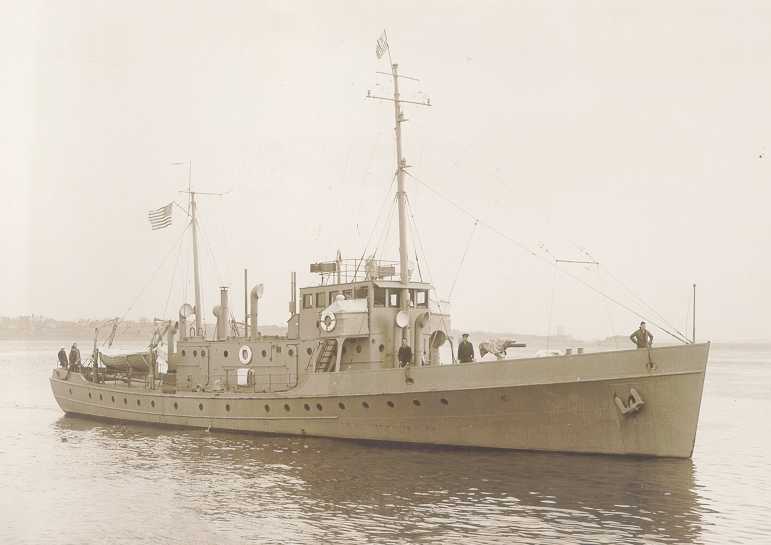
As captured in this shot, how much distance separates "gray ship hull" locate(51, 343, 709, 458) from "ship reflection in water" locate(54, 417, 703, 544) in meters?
0.41

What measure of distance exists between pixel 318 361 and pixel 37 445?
368 inches

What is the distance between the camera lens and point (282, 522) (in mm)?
14188

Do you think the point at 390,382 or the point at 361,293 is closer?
the point at 390,382

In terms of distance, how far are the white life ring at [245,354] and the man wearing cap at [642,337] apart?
464 inches

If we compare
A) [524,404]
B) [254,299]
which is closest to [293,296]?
[254,299]

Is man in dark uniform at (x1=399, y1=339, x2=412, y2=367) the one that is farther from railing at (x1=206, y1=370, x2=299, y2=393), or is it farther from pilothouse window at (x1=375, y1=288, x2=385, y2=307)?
railing at (x1=206, y1=370, x2=299, y2=393)

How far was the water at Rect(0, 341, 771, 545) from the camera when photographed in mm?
13578

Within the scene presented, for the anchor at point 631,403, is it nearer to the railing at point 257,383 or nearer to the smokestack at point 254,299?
the railing at point 257,383

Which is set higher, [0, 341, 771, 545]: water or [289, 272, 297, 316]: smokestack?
[289, 272, 297, 316]: smokestack

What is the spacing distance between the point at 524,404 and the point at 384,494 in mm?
4881

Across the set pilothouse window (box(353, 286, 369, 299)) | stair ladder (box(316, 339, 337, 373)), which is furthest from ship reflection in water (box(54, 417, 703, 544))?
pilothouse window (box(353, 286, 369, 299))

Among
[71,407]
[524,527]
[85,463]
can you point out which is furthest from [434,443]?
[71,407]

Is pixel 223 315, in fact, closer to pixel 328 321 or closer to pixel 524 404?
pixel 328 321

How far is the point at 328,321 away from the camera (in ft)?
75.0
